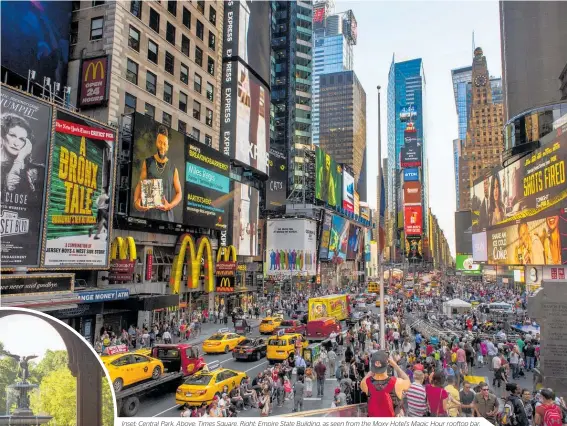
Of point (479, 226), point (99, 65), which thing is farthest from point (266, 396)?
point (479, 226)

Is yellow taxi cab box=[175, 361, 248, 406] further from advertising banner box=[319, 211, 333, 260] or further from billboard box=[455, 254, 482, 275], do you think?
billboard box=[455, 254, 482, 275]

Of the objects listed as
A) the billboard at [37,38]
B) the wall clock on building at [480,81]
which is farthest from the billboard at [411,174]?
the billboard at [37,38]

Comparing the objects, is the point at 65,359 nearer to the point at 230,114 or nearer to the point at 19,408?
the point at 19,408

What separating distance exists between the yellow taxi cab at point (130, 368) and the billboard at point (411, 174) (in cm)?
11390

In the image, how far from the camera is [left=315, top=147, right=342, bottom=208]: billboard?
86188mm

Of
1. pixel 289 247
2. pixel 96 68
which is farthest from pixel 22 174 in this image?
pixel 289 247

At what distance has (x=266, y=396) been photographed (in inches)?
600

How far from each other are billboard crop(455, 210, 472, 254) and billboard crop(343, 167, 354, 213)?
2437 cm

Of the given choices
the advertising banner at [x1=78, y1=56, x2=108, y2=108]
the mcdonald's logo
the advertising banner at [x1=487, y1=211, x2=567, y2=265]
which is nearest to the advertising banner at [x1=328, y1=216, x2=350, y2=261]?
the advertising banner at [x1=487, y1=211, x2=567, y2=265]

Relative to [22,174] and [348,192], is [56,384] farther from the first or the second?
[348,192]

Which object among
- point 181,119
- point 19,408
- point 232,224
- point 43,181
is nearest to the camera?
point 19,408

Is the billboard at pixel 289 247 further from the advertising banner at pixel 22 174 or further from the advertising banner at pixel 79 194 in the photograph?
the advertising banner at pixel 22 174

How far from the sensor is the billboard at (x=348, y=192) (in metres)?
106

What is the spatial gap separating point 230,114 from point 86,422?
157ft
